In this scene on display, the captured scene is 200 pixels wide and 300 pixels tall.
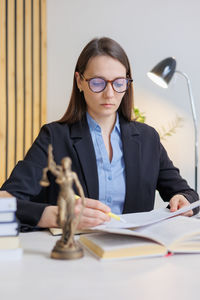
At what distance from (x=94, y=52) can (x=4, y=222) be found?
0.96 meters

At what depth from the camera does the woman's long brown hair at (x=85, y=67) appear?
1.76 meters

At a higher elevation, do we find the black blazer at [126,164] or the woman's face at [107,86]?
the woman's face at [107,86]

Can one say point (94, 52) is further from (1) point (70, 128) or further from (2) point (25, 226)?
(2) point (25, 226)

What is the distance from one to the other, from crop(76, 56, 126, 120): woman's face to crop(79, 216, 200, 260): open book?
27.0 inches

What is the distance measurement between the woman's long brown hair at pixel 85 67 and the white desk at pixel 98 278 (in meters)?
0.92

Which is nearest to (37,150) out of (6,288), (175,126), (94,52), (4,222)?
(94,52)

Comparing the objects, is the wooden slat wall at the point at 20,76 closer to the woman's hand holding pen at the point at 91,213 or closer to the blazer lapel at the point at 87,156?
the blazer lapel at the point at 87,156

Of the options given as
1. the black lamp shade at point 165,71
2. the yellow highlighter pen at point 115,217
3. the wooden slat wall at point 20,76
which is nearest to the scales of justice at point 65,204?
the yellow highlighter pen at point 115,217

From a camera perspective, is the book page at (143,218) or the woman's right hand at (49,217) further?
the woman's right hand at (49,217)

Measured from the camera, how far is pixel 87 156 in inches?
70.1

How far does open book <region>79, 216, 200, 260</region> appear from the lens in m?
1.00

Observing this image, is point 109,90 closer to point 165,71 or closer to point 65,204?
point 65,204

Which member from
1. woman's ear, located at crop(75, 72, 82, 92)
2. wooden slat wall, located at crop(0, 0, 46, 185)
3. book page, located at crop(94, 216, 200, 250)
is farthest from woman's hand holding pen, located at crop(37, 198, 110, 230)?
wooden slat wall, located at crop(0, 0, 46, 185)

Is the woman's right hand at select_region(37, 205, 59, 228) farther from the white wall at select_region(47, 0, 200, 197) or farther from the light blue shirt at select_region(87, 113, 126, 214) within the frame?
the white wall at select_region(47, 0, 200, 197)
